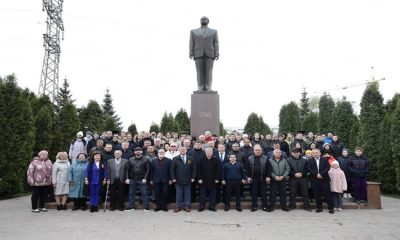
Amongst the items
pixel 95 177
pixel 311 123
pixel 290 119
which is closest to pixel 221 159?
pixel 95 177

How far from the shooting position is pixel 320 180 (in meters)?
8.53

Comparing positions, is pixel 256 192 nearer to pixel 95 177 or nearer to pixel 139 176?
pixel 139 176

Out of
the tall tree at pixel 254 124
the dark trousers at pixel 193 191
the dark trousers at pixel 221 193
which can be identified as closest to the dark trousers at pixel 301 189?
the dark trousers at pixel 221 193

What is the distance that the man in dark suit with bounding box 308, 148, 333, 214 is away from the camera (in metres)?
8.43

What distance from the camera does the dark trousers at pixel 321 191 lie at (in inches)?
331

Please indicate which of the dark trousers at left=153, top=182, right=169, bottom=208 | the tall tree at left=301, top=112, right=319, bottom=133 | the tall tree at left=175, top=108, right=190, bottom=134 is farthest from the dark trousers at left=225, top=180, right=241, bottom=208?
the tall tree at left=175, top=108, right=190, bottom=134

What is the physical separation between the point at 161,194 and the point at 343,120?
13.7 m

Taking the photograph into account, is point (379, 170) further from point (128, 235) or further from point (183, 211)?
point (128, 235)

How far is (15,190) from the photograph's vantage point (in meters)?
11.5

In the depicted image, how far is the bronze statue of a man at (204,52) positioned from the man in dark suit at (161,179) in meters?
3.97

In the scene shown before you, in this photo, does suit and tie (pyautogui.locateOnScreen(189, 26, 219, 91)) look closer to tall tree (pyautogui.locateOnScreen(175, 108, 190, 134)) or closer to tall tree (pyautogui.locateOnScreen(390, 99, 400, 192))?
tall tree (pyautogui.locateOnScreen(390, 99, 400, 192))

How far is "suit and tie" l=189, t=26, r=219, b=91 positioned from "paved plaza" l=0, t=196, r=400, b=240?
5103mm

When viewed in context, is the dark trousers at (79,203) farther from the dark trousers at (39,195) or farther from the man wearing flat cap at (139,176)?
the man wearing flat cap at (139,176)

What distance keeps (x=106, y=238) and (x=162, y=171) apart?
2.93 metres
